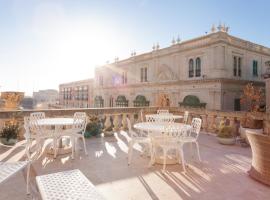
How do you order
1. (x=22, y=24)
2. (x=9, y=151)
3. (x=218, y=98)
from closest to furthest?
(x=9, y=151) < (x=22, y=24) < (x=218, y=98)

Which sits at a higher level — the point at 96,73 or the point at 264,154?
the point at 96,73

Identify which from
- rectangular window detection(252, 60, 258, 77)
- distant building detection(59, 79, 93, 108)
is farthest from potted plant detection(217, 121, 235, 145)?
distant building detection(59, 79, 93, 108)

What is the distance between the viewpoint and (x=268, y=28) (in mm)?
18875

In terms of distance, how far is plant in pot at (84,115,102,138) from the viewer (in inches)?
277

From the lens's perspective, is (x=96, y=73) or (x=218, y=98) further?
(x=96, y=73)

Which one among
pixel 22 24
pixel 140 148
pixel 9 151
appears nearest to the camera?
pixel 9 151

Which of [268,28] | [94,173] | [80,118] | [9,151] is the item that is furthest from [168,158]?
[268,28]

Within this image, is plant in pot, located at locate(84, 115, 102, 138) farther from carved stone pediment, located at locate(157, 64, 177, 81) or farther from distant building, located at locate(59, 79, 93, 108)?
distant building, located at locate(59, 79, 93, 108)

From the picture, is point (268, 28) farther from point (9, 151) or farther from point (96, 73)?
point (96, 73)

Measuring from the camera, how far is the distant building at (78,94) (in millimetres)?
39100

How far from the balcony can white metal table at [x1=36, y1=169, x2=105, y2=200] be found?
14.8 inches

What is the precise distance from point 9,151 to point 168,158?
399cm

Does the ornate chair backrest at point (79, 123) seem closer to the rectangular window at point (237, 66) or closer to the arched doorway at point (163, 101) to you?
the arched doorway at point (163, 101)

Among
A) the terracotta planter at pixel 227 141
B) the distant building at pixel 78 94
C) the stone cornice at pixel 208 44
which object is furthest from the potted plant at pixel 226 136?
the distant building at pixel 78 94
